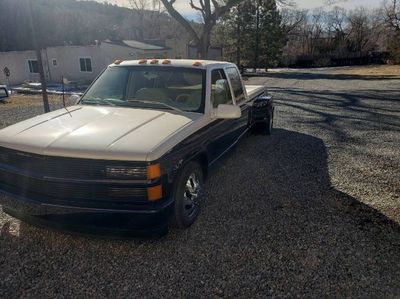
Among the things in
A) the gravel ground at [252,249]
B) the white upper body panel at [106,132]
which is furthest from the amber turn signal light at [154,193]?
the gravel ground at [252,249]

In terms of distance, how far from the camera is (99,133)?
2.97 meters

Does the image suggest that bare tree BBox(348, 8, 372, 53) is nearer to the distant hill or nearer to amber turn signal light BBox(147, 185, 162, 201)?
the distant hill

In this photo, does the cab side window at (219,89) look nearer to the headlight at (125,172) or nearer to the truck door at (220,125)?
the truck door at (220,125)

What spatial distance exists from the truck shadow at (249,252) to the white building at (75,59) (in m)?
24.5

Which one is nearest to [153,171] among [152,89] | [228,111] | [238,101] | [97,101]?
[228,111]

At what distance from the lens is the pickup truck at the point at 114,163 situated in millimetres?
2682

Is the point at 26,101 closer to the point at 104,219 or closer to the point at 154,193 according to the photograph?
the point at 104,219

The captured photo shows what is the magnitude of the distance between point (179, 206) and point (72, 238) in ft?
3.79

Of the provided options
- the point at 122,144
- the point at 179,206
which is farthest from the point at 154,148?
the point at 179,206

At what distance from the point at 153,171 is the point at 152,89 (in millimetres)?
1688

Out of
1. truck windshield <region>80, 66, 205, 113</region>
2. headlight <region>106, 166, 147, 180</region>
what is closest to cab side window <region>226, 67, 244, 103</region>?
truck windshield <region>80, 66, 205, 113</region>

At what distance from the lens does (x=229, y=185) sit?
462cm

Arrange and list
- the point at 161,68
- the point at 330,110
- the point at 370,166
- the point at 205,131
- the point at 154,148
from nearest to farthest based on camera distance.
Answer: the point at 154,148, the point at 205,131, the point at 161,68, the point at 370,166, the point at 330,110

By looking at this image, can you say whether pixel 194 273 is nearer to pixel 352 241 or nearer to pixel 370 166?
pixel 352 241
